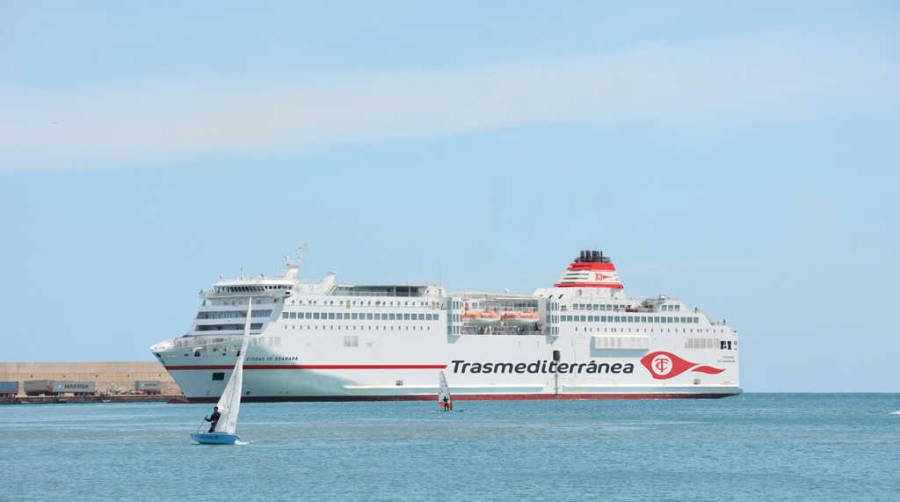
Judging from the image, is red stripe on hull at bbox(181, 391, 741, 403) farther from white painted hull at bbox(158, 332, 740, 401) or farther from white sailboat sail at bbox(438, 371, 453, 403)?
white sailboat sail at bbox(438, 371, 453, 403)

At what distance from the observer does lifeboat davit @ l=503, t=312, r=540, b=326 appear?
80562 millimetres

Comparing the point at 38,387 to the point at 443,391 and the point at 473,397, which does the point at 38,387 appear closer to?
the point at 473,397

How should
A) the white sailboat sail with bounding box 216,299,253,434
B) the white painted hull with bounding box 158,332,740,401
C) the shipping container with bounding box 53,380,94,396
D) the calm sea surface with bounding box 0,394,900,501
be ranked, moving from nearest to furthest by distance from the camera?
→ the calm sea surface with bounding box 0,394,900,501, the white sailboat sail with bounding box 216,299,253,434, the white painted hull with bounding box 158,332,740,401, the shipping container with bounding box 53,380,94,396

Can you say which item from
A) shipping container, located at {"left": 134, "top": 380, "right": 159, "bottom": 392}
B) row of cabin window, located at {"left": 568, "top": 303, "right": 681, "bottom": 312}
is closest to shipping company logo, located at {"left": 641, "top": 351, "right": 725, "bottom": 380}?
row of cabin window, located at {"left": 568, "top": 303, "right": 681, "bottom": 312}

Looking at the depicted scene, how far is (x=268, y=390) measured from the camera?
7169 cm

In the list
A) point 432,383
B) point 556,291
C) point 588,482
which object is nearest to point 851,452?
point 588,482

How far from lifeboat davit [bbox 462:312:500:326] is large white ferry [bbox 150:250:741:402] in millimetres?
82

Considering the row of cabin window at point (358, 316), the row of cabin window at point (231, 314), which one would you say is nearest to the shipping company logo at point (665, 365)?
the row of cabin window at point (358, 316)

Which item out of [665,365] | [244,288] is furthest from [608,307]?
[244,288]

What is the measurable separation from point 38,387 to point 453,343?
41.4 meters

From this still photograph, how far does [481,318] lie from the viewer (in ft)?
261

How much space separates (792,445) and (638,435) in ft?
21.1

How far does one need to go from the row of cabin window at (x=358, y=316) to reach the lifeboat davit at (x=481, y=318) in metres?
3.10

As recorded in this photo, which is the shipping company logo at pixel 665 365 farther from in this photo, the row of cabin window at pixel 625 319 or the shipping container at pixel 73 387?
the shipping container at pixel 73 387
